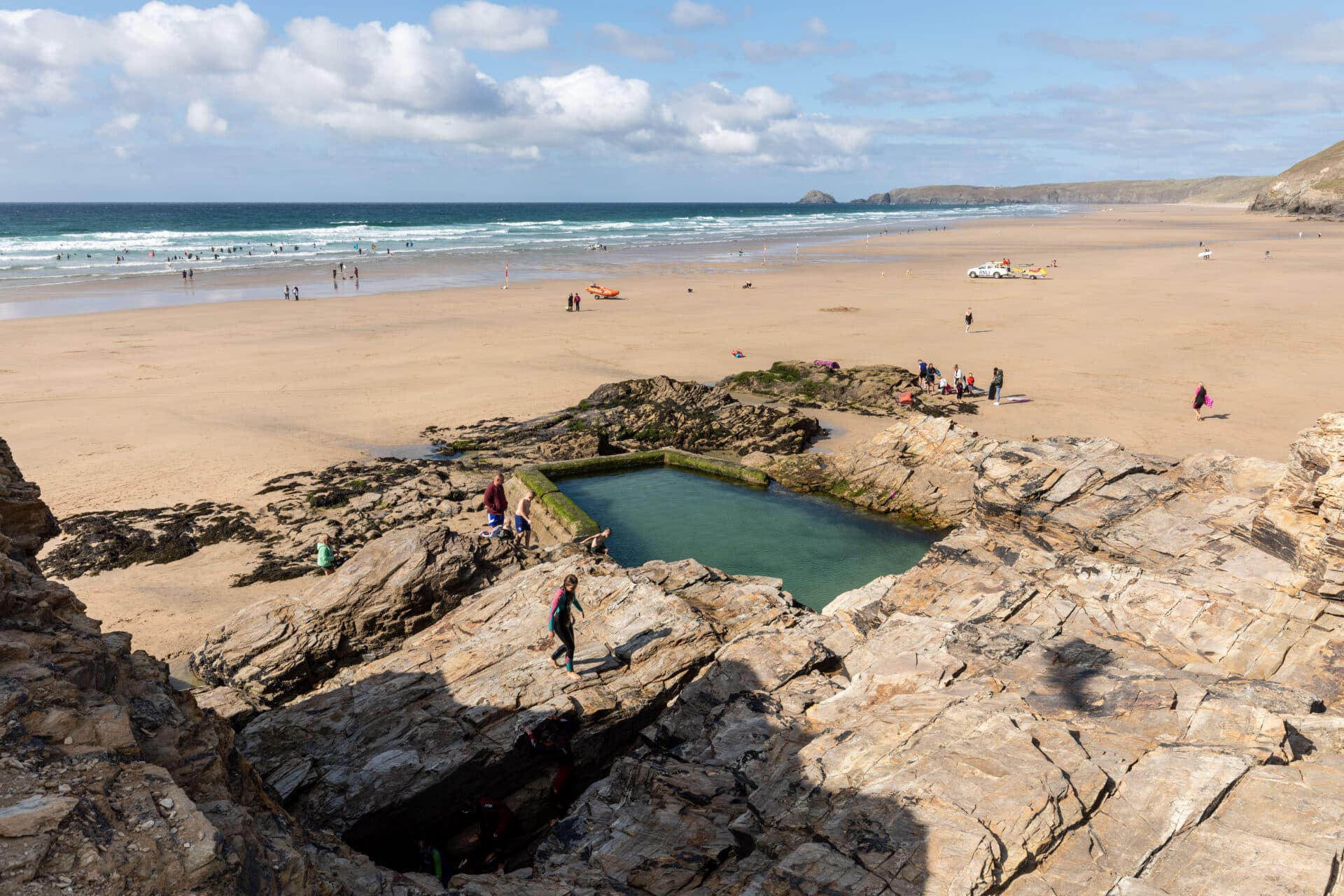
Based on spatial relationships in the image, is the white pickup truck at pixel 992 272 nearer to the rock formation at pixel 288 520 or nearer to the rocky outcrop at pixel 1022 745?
the rock formation at pixel 288 520

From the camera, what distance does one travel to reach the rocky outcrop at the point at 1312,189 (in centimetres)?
14100

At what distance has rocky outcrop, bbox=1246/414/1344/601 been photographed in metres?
11.5

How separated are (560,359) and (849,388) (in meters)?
14.4

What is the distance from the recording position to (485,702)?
38.8 feet

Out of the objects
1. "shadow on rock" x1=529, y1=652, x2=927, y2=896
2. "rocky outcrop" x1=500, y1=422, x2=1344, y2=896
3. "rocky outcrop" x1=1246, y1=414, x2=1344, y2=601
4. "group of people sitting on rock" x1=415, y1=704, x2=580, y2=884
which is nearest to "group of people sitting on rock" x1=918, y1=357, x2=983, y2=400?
"rocky outcrop" x1=500, y1=422, x2=1344, y2=896

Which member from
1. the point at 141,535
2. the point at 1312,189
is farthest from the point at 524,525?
the point at 1312,189

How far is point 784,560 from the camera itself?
19.6 meters

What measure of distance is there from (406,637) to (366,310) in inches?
1699

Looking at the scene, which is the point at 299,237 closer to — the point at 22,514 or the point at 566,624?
the point at 22,514

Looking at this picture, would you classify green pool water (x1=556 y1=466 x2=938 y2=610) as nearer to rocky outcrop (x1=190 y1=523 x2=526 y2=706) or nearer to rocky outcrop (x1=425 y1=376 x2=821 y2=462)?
rocky outcrop (x1=425 y1=376 x2=821 y2=462)

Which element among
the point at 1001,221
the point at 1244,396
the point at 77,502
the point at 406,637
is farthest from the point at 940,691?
the point at 1001,221

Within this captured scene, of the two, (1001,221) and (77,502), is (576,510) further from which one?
(1001,221)

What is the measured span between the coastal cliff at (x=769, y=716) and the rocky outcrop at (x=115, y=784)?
27mm

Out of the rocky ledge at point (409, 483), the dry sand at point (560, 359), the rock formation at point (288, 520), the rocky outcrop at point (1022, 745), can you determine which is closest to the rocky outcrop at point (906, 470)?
the rocky ledge at point (409, 483)
